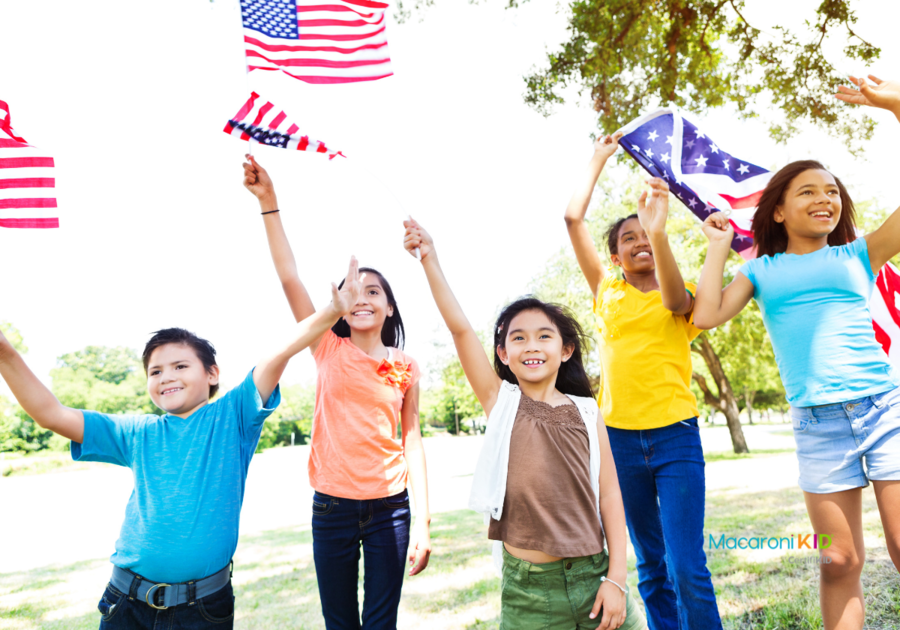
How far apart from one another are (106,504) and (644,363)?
1844 cm

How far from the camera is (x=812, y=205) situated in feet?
9.00

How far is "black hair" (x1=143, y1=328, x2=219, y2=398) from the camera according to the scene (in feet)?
8.75

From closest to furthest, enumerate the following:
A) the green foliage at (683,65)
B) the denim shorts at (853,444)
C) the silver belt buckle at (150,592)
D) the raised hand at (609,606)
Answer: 1. the raised hand at (609,606)
2. the silver belt buckle at (150,592)
3. the denim shorts at (853,444)
4. the green foliage at (683,65)

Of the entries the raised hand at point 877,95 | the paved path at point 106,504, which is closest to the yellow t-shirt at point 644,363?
the raised hand at point 877,95

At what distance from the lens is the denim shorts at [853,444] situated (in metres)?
2.34

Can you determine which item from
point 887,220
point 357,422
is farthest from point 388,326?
point 887,220

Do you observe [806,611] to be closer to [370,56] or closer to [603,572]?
[603,572]

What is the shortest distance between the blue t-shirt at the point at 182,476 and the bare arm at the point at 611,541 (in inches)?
53.5

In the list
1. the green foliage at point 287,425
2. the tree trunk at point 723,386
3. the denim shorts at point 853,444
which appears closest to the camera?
the denim shorts at point 853,444

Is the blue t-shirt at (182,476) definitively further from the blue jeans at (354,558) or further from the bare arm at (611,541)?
the bare arm at (611,541)

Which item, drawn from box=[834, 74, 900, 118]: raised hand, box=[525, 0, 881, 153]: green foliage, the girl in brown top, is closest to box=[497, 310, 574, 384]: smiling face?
the girl in brown top

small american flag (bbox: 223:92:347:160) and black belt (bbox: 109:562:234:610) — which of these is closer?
black belt (bbox: 109:562:234:610)

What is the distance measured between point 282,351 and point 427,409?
5315 centimetres

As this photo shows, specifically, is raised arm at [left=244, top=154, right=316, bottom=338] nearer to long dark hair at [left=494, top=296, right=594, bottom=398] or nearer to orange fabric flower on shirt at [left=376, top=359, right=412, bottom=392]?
orange fabric flower on shirt at [left=376, top=359, right=412, bottom=392]
